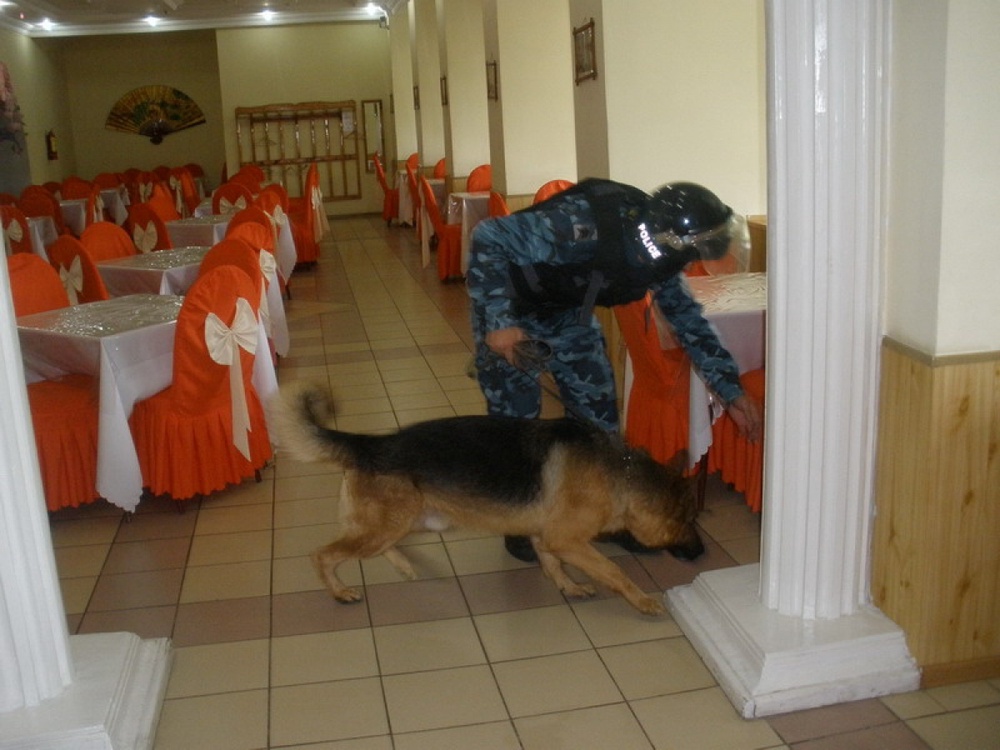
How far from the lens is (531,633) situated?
2.71 m

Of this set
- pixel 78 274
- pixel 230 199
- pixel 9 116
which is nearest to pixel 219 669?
pixel 78 274

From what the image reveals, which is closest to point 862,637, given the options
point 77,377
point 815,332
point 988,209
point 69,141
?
point 815,332

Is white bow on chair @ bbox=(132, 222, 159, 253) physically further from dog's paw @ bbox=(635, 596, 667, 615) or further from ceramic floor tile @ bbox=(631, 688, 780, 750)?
ceramic floor tile @ bbox=(631, 688, 780, 750)

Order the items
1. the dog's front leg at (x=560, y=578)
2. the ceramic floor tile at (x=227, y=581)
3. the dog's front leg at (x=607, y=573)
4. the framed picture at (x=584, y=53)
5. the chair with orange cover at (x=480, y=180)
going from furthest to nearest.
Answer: the chair with orange cover at (x=480, y=180)
the framed picture at (x=584, y=53)
the ceramic floor tile at (x=227, y=581)
the dog's front leg at (x=560, y=578)
the dog's front leg at (x=607, y=573)

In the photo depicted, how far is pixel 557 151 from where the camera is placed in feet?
24.6

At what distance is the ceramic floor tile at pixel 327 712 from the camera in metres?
2.28

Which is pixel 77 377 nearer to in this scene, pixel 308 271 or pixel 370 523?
pixel 370 523

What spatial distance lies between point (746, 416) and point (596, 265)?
575mm

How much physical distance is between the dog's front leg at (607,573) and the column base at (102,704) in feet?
3.58

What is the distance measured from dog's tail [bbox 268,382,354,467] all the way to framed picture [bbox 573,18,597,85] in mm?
2995

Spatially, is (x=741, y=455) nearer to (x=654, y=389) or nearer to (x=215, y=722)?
(x=654, y=389)

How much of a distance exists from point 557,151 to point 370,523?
5242 millimetres

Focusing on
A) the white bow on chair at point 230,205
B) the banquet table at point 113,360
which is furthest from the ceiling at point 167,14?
the banquet table at point 113,360

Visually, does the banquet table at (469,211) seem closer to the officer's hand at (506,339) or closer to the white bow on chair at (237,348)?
the white bow on chair at (237,348)
